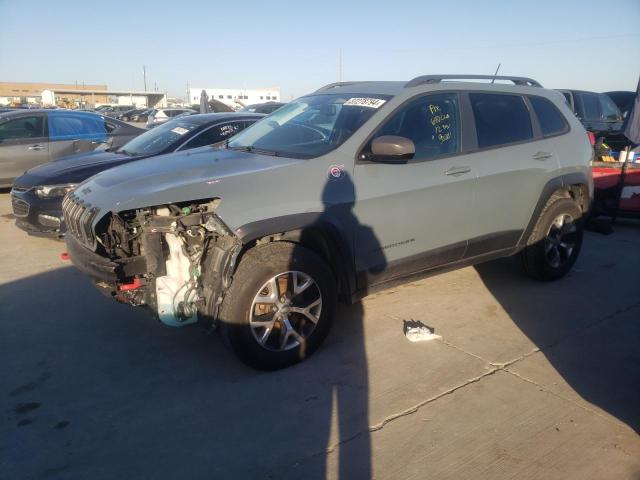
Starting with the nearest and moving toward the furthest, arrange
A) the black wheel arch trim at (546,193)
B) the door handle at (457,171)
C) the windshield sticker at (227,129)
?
the door handle at (457,171)
the black wheel arch trim at (546,193)
the windshield sticker at (227,129)

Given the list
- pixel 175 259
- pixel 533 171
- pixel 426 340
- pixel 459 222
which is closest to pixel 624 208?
pixel 533 171

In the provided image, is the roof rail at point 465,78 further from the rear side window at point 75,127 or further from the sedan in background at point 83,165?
the rear side window at point 75,127

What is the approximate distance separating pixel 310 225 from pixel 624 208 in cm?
635

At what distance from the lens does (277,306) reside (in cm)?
351

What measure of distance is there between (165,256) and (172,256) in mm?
45

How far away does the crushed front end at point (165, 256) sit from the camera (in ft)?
10.9

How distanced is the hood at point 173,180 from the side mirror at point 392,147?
0.58m

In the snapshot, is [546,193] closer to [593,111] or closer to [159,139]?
[159,139]

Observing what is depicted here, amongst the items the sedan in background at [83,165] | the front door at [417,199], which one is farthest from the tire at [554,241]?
the sedan in background at [83,165]

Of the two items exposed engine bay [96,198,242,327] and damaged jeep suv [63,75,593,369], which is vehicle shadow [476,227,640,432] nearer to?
damaged jeep suv [63,75,593,369]

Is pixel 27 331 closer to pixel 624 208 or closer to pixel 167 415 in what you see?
pixel 167 415

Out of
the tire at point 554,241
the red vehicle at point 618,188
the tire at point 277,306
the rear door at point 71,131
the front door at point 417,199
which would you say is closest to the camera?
the tire at point 277,306

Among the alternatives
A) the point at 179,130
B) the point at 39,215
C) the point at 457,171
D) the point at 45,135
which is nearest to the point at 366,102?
the point at 457,171

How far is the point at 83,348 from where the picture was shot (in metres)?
3.94
